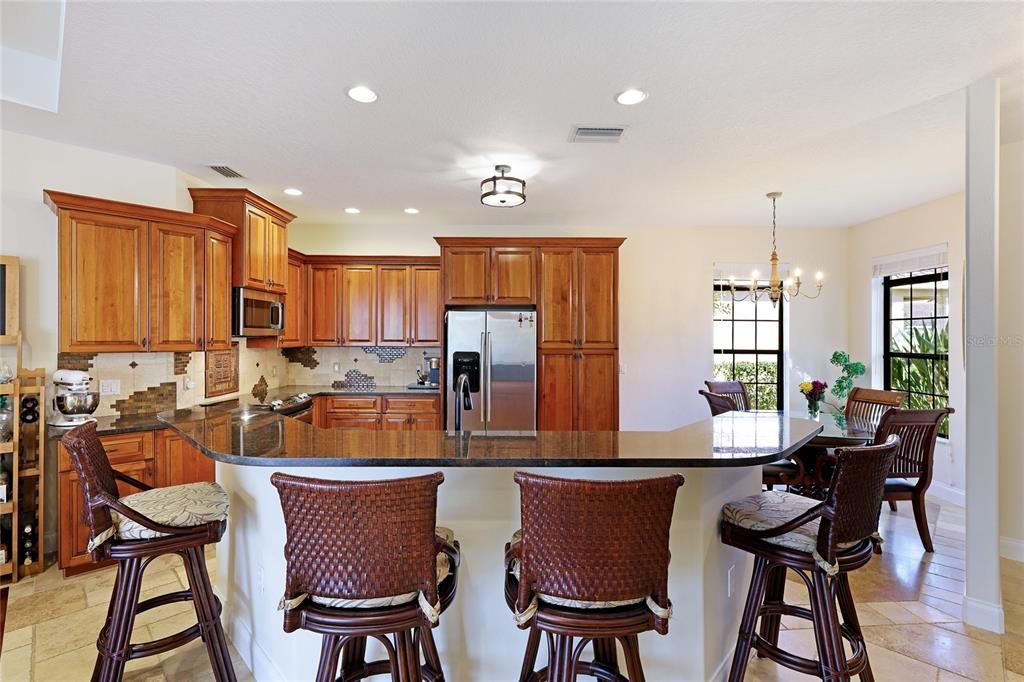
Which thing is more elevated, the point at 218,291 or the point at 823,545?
the point at 218,291

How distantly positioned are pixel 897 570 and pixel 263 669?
11.8 ft

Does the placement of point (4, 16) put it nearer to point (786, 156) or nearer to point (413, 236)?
point (413, 236)

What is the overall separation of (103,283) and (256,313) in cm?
105

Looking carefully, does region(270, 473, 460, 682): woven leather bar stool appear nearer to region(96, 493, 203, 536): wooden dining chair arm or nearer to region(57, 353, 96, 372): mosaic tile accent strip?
region(96, 493, 203, 536): wooden dining chair arm

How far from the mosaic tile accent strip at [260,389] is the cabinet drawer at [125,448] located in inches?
56.2

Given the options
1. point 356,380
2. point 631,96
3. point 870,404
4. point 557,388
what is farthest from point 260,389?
point 870,404

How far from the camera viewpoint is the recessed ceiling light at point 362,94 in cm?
248

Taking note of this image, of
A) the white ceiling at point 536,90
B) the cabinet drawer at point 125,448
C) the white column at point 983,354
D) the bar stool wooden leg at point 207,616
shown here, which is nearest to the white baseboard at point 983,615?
the white column at point 983,354

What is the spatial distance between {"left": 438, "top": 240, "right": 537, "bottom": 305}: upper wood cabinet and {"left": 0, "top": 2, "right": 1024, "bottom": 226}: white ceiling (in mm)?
795

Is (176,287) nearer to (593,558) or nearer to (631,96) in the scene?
(631,96)

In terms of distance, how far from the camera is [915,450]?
10.9 feet

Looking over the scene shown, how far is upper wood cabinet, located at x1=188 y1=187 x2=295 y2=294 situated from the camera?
12.6 ft

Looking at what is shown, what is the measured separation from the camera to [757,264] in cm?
560

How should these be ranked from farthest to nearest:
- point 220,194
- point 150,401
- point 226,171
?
point 220,194 → point 226,171 → point 150,401
